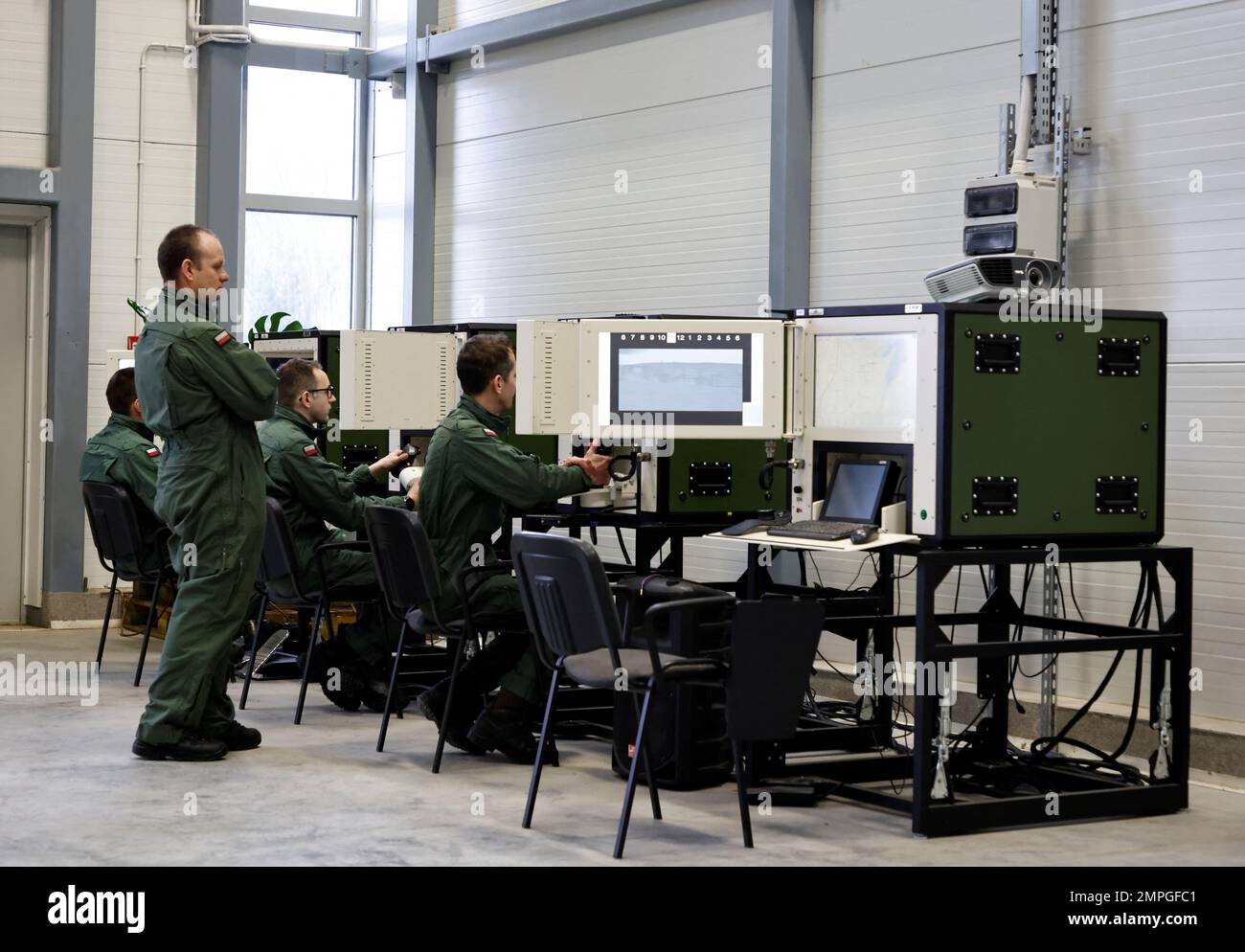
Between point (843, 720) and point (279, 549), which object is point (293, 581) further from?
point (843, 720)

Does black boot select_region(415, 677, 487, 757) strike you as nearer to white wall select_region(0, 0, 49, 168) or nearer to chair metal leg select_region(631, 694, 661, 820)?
chair metal leg select_region(631, 694, 661, 820)

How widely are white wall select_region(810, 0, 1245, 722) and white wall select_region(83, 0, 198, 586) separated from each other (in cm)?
425

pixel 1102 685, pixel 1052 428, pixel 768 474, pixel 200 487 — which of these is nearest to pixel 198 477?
pixel 200 487

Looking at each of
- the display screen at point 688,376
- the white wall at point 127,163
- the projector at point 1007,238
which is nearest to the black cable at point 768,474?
the display screen at point 688,376

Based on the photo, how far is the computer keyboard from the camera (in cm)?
456

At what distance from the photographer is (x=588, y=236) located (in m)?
8.52

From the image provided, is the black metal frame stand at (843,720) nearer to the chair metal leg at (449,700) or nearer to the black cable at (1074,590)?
the black cable at (1074,590)

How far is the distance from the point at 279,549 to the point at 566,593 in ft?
6.85

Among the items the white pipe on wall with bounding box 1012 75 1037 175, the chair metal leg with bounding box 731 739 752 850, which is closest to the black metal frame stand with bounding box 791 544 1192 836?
the chair metal leg with bounding box 731 739 752 850

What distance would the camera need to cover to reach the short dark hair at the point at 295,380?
6.23 meters

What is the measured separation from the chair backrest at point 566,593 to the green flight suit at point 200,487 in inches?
48.4

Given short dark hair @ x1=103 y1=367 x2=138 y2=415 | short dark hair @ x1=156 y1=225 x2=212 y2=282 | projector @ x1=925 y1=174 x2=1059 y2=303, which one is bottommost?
short dark hair @ x1=103 y1=367 x2=138 y2=415

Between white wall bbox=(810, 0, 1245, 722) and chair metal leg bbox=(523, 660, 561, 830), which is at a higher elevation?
white wall bbox=(810, 0, 1245, 722)
